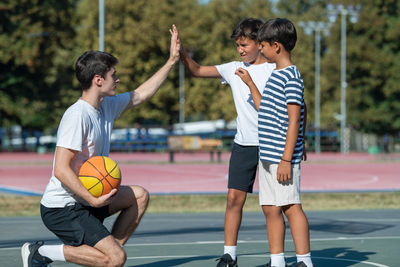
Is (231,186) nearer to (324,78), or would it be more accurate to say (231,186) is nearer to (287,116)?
(287,116)

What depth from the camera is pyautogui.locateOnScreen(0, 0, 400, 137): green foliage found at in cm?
4766

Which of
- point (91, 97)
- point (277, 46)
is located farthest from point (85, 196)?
point (277, 46)

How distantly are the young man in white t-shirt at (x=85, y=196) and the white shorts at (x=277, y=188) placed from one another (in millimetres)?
1009

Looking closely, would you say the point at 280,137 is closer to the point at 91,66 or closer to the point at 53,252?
the point at 91,66

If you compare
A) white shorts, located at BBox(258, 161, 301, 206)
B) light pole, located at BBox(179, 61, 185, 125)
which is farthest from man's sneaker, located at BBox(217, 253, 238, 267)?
light pole, located at BBox(179, 61, 185, 125)

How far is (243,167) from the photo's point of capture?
688 cm

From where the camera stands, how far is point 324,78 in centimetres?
5853

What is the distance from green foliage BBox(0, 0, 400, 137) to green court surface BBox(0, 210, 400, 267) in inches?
1414

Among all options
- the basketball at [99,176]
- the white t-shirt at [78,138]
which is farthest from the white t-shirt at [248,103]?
the basketball at [99,176]

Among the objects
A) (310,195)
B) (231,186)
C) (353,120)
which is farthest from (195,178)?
(353,120)

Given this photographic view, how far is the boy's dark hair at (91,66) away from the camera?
5.88 meters

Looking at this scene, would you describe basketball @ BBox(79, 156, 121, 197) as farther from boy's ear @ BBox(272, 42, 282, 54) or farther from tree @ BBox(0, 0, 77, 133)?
tree @ BBox(0, 0, 77, 133)

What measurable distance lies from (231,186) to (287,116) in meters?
1.07

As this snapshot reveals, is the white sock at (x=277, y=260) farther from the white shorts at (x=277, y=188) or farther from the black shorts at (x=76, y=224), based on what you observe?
the black shorts at (x=76, y=224)
